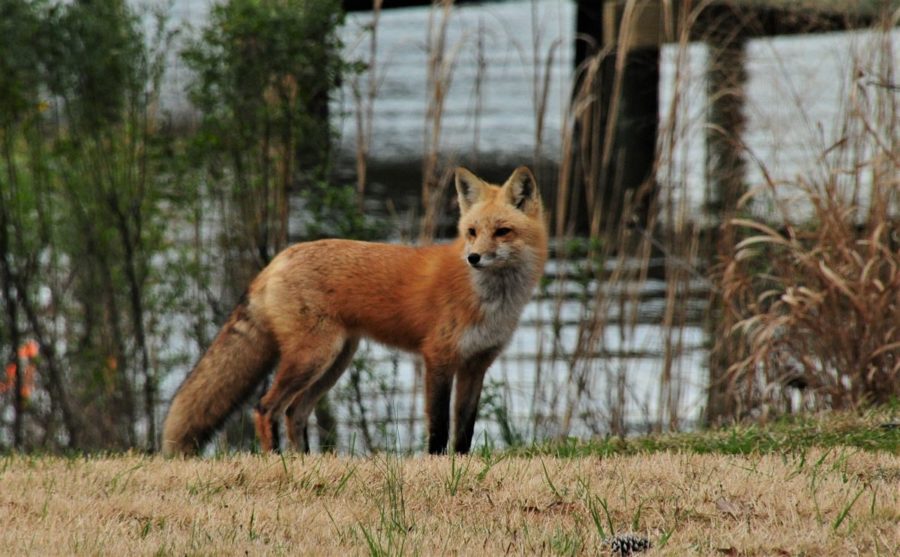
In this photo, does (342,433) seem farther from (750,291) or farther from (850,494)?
(850,494)

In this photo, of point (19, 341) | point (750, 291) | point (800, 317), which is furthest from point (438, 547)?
point (19, 341)

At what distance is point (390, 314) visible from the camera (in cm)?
540

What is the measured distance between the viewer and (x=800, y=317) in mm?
6211

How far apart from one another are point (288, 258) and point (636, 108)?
4.09 meters

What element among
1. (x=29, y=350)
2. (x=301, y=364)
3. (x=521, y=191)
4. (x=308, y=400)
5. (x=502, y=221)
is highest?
(x=521, y=191)

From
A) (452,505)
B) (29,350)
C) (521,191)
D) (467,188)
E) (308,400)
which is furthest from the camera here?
(29,350)

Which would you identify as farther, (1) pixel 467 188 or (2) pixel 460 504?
(1) pixel 467 188

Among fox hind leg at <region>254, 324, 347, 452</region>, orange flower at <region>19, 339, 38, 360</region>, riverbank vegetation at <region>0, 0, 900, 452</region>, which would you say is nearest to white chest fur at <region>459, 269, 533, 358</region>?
fox hind leg at <region>254, 324, 347, 452</region>

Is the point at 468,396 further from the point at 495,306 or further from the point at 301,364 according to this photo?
the point at 301,364

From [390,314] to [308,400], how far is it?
2.39 ft

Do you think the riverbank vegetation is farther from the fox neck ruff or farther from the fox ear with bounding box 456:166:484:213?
the fox ear with bounding box 456:166:484:213

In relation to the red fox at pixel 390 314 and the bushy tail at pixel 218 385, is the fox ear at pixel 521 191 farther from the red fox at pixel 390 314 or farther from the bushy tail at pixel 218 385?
the bushy tail at pixel 218 385

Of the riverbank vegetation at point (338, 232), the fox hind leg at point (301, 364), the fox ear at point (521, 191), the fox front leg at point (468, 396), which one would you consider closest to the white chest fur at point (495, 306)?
the fox front leg at point (468, 396)

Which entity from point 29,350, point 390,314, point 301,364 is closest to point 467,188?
A: point 390,314
